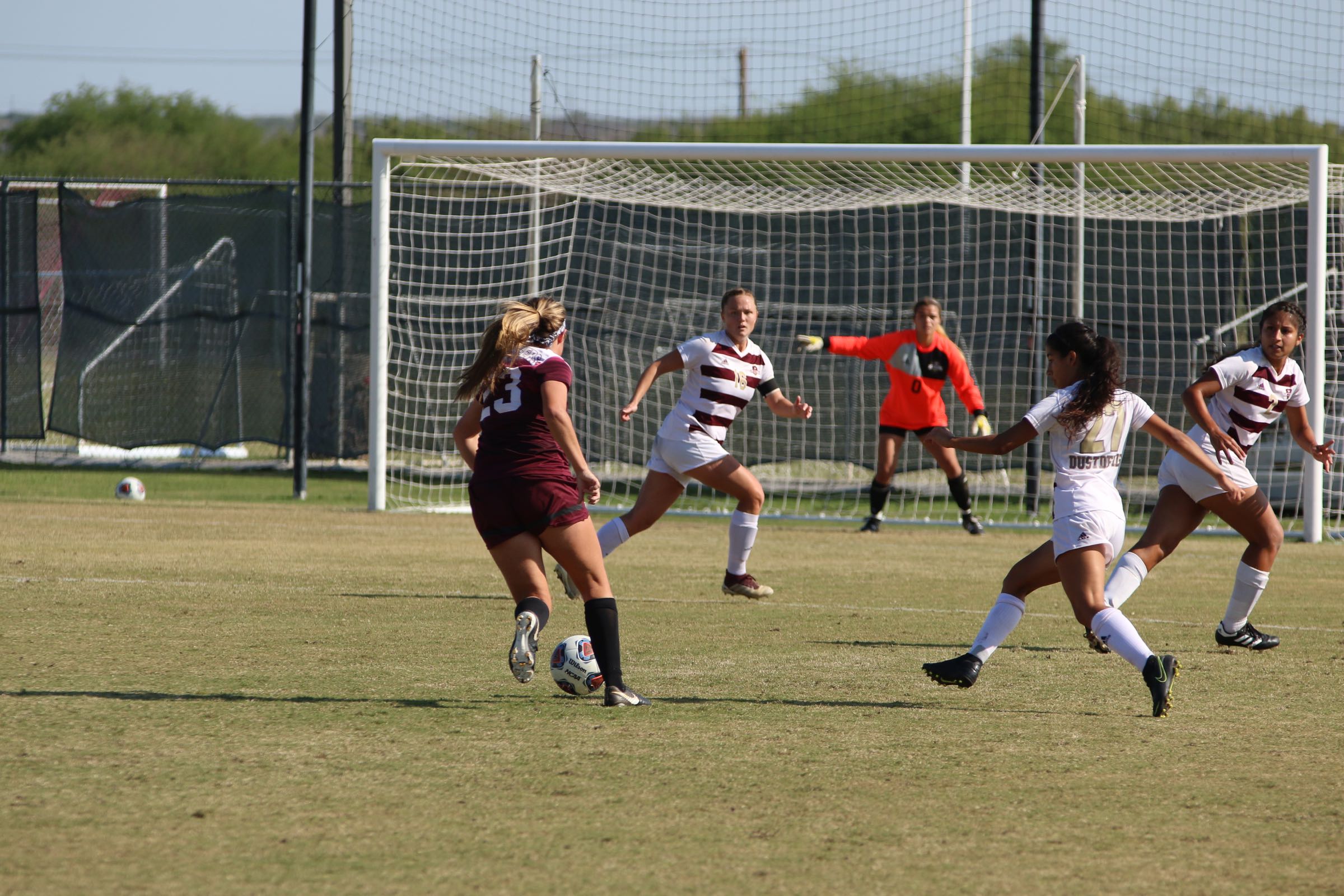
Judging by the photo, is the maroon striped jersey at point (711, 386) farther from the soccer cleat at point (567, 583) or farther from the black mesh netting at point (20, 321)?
the black mesh netting at point (20, 321)

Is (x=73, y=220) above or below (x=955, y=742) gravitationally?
above

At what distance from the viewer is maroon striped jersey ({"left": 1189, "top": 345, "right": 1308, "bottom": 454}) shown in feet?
24.6

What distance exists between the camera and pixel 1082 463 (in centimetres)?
608

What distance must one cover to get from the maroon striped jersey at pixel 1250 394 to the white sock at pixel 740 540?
276cm

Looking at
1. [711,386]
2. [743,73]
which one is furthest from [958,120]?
[711,386]

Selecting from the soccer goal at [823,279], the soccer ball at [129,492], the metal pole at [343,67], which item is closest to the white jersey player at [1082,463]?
the soccer goal at [823,279]

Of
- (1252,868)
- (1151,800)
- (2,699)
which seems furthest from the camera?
(2,699)

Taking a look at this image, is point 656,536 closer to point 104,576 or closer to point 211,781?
point 104,576

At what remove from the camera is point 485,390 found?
597 centimetres

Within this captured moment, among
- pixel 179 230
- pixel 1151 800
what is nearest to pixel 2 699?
pixel 1151 800

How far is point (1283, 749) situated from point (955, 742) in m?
1.16

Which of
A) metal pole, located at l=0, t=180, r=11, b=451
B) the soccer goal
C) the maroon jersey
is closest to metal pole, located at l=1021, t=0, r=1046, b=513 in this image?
the soccer goal

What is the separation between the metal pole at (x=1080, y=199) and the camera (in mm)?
14656

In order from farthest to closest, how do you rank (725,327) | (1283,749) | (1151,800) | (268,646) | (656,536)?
(656,536), (725,327), (268,646), (1283,749), (1151,800)
